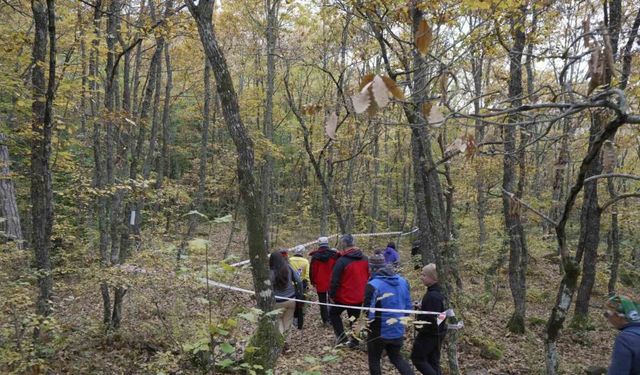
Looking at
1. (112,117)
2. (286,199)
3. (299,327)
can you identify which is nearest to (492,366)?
(299,327)

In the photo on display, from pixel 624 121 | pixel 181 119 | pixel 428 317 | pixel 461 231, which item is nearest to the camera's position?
pixel 624 121

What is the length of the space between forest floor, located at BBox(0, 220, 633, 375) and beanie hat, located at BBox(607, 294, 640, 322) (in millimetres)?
2260

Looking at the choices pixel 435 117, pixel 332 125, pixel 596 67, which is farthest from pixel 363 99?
pixel 596 67

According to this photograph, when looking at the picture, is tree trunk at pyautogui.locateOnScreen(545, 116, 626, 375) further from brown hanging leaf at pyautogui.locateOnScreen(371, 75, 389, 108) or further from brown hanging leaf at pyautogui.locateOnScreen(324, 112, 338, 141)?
brown hanging leaf at pyautogui.locateOnScreen(371, 75, 389, 108)

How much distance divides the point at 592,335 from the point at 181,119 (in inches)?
879

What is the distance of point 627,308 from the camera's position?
3336mm

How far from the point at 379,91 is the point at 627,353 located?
3.22 metres

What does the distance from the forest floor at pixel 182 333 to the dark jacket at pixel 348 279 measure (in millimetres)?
891

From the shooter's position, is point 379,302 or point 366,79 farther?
point 379,302

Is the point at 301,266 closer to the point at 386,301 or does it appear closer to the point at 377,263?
the point at 377,263

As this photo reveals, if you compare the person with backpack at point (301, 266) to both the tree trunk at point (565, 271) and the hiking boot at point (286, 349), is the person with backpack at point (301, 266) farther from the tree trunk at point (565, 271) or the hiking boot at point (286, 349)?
the tree trunk at point (565, 271)

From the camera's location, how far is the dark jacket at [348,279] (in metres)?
7.28

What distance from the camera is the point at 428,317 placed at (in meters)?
5.70

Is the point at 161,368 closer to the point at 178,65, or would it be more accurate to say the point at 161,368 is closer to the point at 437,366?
the point at 437,366
